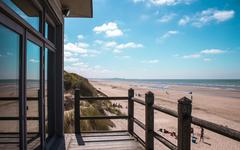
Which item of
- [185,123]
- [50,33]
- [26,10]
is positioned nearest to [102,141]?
[50,33]

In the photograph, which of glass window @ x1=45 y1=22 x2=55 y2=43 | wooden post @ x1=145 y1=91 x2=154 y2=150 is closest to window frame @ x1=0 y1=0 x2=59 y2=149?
glass window @ x1=45 y1=22 x2=55 y2=43

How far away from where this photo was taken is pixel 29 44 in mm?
3170

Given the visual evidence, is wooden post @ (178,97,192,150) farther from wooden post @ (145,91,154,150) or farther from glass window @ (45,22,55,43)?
glass window @ (45,22,55,43)

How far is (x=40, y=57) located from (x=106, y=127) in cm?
607

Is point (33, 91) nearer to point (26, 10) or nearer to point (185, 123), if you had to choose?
point (26, 10)

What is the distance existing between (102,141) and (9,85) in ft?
10.5

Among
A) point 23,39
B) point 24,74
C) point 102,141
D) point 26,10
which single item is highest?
point 26,10

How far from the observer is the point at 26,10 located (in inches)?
121

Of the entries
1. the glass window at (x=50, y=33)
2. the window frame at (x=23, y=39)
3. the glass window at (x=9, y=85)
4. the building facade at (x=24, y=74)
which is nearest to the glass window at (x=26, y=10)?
the building facade at (x=24, y=74)

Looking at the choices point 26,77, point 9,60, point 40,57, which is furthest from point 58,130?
point 9,60

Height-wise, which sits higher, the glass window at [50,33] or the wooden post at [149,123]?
the glass window at [50,33]

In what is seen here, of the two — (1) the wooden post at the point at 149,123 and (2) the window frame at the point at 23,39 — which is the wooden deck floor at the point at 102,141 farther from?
(2) the window frame at the point at 23,39

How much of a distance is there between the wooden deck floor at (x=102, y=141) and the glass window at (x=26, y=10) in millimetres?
2629

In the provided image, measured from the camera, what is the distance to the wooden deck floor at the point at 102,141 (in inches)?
190
